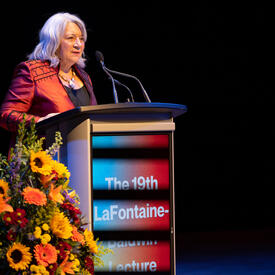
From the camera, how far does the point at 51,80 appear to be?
2297 mm

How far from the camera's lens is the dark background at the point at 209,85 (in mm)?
4270

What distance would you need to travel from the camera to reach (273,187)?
4805mm

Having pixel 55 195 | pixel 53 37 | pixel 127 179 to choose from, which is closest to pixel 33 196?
pixel 55 195

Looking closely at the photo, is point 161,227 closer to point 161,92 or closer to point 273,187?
point 161,92

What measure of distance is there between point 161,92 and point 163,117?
2437mm

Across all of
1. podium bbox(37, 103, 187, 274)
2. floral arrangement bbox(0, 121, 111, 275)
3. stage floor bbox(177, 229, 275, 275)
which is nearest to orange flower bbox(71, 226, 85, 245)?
floral arrangement bbox(0, 121, 111, 275)

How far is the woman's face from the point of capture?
Result: 7.75 feet

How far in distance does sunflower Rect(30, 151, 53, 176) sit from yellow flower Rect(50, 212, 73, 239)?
0.12 meters

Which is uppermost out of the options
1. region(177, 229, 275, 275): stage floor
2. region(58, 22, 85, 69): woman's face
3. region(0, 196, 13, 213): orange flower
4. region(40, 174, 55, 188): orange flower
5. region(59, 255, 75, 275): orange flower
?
region(58, 22, 85, 69): woman's face

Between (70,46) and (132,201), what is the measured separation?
0.84 meters

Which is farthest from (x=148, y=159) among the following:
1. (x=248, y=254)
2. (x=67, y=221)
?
(x=248, y=254)

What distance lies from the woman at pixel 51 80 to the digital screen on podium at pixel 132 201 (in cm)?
44

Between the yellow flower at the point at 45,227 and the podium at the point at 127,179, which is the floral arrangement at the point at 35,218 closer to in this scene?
the yellow flower at the point at 45,227

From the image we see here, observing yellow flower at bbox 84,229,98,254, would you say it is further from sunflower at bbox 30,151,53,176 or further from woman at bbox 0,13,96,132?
woman at bbox 0,13,96,132
